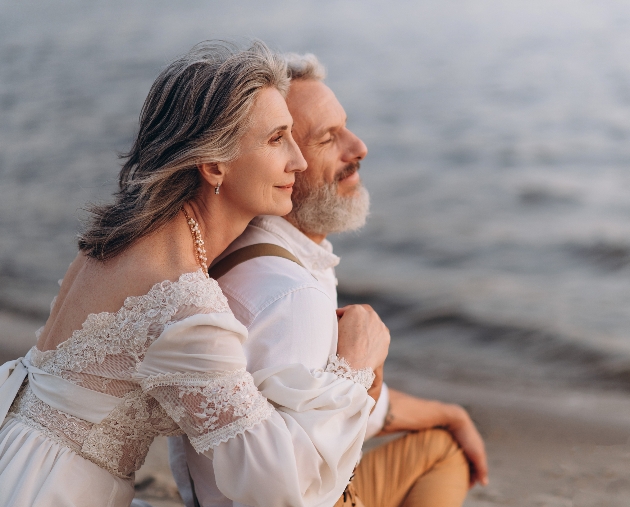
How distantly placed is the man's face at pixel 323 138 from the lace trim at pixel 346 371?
878mm

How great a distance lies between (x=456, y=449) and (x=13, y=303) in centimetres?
481

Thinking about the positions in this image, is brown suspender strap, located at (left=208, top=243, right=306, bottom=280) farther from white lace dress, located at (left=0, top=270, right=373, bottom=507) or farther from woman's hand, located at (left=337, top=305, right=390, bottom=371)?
white lace dress, located at (left=0, top=270, right=373, bottom=507)

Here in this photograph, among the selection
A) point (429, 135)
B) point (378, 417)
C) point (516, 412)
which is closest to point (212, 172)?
point (378, 417)

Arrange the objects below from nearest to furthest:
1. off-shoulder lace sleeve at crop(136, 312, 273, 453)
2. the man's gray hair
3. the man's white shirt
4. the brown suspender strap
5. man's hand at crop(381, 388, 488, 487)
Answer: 1. off-shoulder lace sleeve at crop(136, 312, 273, 453)
2. the man's white shirt
3. the brown suspender strap
4. the man's gray hair
5. man's hand at crop(381, 388, 488, 487)

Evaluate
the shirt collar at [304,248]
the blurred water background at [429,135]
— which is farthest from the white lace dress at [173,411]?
the blurred water background at [429,135]

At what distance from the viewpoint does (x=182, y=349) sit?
5.51 feet

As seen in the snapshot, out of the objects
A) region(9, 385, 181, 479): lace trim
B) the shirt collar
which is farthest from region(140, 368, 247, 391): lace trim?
the shirt collar

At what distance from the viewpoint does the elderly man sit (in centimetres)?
193

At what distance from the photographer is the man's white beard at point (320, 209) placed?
2.58m

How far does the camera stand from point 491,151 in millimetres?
9320

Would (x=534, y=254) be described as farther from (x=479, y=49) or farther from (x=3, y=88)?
(x=3, y=88)

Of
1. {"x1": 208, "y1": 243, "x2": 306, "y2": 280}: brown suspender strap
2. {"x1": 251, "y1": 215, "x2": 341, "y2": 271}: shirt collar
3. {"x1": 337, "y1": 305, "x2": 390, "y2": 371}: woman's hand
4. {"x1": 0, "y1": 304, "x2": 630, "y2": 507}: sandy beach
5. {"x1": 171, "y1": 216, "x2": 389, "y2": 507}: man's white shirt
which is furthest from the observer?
{"x1": 0, "y1": 304, "x2": 630, "y2": 507}: sandy beach

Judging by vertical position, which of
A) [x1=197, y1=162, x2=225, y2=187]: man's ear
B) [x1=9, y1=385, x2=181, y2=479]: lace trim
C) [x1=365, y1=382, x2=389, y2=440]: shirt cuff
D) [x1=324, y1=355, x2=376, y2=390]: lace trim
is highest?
[x1=197, y1=162, x2=225, y2=187]: man's ear

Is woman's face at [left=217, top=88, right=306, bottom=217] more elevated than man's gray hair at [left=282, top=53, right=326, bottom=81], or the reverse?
man's gray hair at [left=282, top=53, right=326, bottom=81]
